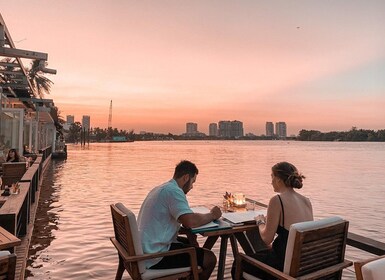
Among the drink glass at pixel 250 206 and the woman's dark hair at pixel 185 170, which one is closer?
the woman's dark hair at pixel 185 170

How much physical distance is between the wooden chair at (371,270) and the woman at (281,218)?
39.7 inches

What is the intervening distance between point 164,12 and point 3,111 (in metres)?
7.42

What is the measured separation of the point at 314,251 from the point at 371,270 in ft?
2.60

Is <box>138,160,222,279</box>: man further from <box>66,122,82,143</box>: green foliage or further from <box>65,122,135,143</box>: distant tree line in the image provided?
<box>66,122,82,143</box>: green foliage

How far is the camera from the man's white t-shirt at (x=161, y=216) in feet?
9.46

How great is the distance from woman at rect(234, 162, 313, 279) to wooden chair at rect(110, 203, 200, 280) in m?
0.49

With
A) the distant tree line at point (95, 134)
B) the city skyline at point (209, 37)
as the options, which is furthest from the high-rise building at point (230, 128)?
the city skyline at point (209, 37)

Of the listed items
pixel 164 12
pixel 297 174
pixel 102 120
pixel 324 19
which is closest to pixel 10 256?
pixel 297 174

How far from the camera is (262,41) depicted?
17.7 metres

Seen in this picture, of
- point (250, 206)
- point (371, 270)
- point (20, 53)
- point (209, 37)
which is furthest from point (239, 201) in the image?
point (209, 37)

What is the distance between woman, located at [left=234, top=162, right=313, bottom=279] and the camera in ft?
9.02

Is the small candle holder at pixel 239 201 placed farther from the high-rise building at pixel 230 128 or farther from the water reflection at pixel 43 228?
the high-rise building at pixel 230 128

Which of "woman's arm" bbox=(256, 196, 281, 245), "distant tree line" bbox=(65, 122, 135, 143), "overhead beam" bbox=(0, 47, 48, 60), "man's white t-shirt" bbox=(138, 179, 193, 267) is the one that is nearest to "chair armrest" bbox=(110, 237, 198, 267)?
"man's white t-shirt" bbox=(138, 179, 193, 267)

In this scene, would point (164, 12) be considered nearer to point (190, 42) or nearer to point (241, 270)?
point (190, 42)
